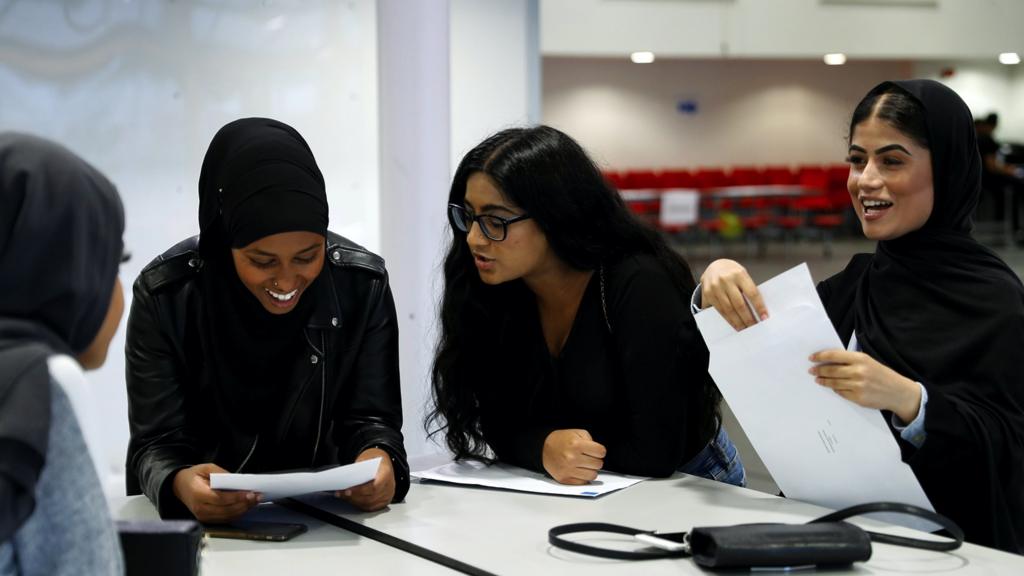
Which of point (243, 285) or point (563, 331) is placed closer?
point (243, 285)

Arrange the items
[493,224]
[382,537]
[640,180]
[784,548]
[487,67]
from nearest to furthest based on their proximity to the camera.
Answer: [784,548] < [382,537] < [493,224] < [487,67] < [640,180]

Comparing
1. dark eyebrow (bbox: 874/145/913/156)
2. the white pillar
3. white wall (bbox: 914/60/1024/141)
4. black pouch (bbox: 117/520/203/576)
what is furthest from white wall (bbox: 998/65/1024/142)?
black pouch (bbox: 117/520/203/576)

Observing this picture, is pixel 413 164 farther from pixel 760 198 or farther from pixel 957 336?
pixel 760 198

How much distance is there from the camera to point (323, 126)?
499 cm

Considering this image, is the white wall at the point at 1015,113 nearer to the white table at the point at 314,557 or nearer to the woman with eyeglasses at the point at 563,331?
the woman with eyeglasses at the point at 563,331

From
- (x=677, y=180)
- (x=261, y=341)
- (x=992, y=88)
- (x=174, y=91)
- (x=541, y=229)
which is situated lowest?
(x=261, y=341)

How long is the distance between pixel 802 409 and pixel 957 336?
384 mm

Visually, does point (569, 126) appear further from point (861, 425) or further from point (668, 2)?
A: point (861, 425)

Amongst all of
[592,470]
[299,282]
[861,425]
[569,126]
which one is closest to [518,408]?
[592,470]

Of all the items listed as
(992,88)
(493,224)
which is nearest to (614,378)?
(493,224)

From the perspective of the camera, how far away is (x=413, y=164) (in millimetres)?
4352

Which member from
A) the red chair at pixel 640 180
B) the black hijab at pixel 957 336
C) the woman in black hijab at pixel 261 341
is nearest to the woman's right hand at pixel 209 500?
the woman in black hijab at pixel 261 341

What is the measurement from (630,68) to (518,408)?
1529 centimetres

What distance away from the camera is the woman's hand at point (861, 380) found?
74.4 inches
